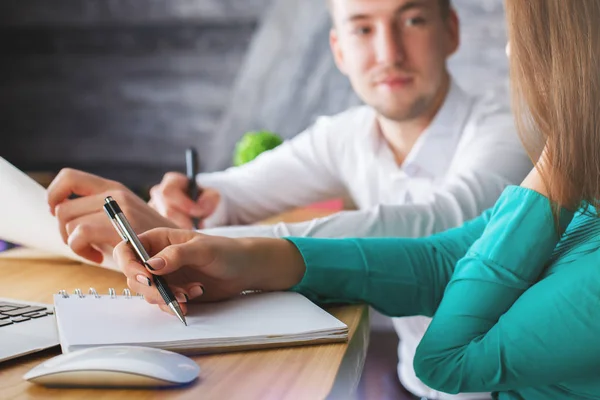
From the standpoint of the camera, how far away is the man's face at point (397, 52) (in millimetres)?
1473

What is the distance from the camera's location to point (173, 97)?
9.25 ft

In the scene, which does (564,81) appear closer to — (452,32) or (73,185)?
(73,185)

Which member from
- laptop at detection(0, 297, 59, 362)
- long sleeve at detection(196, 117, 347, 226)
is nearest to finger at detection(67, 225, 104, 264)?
laptop at detection(0, 297, 59, 362)

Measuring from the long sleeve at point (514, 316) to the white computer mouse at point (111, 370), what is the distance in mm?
262

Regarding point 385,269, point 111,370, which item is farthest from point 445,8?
point 111,370

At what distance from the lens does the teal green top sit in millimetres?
638

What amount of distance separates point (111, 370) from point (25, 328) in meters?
0.19

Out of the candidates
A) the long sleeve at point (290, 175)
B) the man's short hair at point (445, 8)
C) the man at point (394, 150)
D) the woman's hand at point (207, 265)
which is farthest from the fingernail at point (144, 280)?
the man's short hair at point (445, 8)

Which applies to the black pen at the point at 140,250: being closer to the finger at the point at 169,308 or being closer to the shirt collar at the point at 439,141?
the finger at the point at 169,308

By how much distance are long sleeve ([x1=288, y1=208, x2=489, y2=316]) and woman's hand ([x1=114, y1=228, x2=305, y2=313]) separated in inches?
0.9

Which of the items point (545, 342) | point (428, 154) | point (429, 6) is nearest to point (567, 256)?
point (545, 342)

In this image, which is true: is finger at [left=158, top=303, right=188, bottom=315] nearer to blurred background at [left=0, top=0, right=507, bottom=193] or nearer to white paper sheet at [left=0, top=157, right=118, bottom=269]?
white paper sheet at [left=0, top=157, right=118, bottom=269]

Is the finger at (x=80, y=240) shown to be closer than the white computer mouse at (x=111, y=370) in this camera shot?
No

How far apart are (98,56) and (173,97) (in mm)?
330
